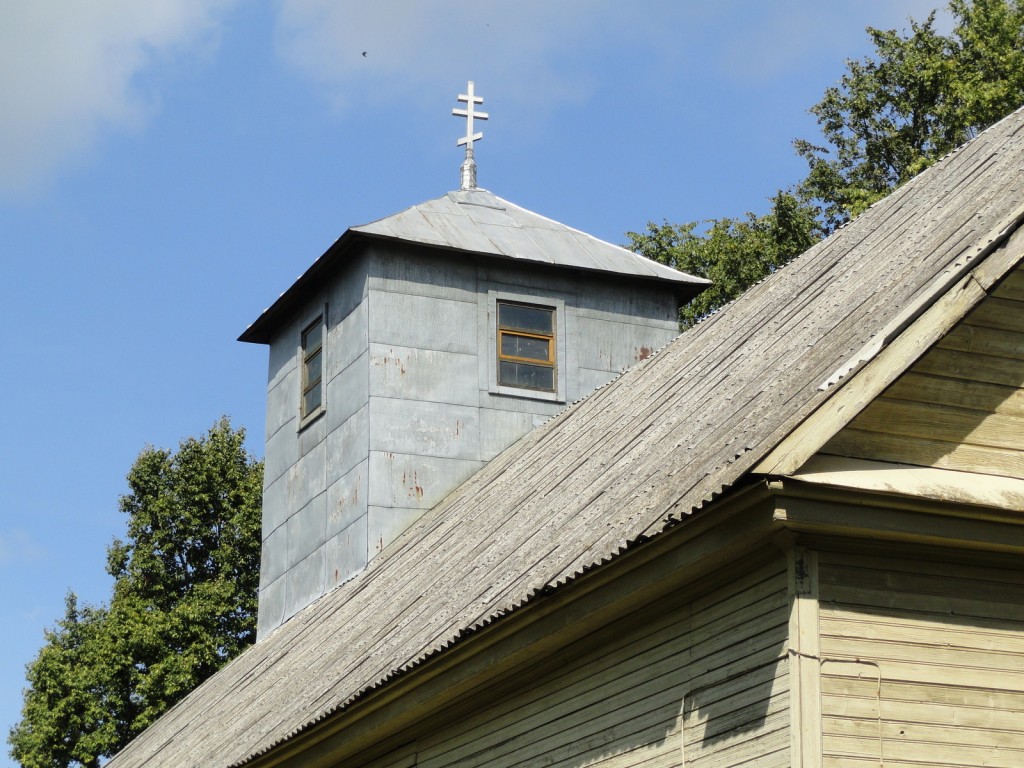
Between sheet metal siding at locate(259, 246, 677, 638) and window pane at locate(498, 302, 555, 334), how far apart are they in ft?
0.45

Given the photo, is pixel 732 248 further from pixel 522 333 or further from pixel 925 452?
pixel 925 452

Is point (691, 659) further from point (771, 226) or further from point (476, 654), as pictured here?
point (771, 226)

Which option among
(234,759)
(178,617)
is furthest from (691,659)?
(178,617)

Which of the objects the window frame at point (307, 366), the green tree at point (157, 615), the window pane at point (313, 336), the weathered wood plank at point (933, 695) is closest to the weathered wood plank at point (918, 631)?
the weathered wood plank at point (933, 695)

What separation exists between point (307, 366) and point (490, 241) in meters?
3.15

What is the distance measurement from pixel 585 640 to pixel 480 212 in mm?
12303

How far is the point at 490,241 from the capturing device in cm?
2125

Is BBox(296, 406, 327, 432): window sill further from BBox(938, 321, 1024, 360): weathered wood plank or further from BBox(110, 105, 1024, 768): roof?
BBox(938, 321, 1024, 360): weathered wood plank

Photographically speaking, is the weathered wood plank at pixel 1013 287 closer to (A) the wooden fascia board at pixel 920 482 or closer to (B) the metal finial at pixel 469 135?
(A) the wooden fascia board at pixel 920 482

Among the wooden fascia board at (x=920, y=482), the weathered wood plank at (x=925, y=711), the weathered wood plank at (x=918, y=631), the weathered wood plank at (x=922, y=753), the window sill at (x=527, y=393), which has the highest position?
the window sill at (x=527, y=393)

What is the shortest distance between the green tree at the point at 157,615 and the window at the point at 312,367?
58.2 ft

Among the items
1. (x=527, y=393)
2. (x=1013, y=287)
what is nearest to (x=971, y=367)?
(x=1013, y=287)

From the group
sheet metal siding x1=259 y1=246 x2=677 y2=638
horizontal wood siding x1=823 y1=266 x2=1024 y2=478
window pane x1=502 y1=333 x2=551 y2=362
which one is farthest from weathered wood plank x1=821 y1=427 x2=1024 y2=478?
window pane x1=502 y1=333 x2=551 y2=362

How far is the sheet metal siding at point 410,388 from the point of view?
20.0 m
